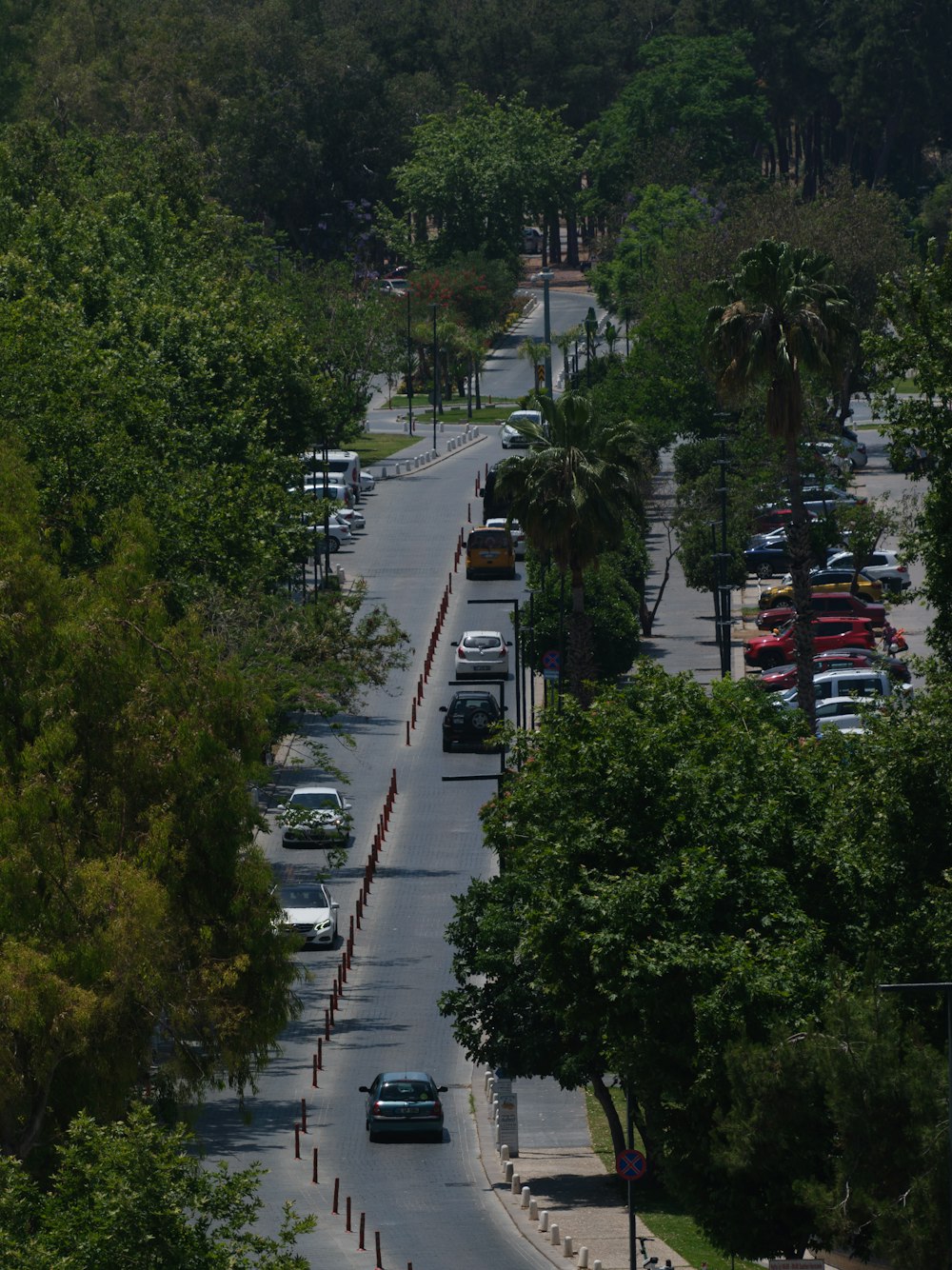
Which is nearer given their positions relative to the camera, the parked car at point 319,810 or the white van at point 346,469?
the parked car at point 319,810

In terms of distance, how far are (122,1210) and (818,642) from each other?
170 ft

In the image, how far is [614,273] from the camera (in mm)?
130500

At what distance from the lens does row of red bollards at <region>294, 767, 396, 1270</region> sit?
118ft

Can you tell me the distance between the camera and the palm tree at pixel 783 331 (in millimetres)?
53688

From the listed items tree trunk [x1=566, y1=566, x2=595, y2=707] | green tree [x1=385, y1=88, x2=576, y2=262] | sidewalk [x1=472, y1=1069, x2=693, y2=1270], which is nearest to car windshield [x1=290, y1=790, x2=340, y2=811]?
tree trunk [x1=566, y1=566, x2=595, y2=707]

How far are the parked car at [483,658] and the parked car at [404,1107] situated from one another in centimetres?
2901

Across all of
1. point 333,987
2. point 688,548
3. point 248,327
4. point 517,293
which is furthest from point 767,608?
point 517,293

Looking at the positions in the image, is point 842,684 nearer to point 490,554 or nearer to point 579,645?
point 579,645

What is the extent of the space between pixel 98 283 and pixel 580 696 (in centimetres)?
1734

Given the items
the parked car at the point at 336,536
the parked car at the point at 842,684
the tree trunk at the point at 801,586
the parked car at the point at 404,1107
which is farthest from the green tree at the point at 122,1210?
the parked car at the point at 336,536

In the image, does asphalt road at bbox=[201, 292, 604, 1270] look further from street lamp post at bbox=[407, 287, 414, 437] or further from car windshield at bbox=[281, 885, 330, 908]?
street lamp post at bbox=[407, 287, 414, 437]

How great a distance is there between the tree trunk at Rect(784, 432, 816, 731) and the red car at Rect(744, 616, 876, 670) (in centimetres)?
1377

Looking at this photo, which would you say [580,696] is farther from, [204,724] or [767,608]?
[204,724]

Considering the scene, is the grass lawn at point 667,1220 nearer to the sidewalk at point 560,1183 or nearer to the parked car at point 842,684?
the sidewalk at point 560,1183
